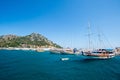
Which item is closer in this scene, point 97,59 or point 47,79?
point 47,79

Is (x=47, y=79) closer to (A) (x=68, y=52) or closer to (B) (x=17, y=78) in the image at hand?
(B) (x=17, y=78)

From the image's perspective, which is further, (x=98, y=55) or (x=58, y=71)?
(x=98, y=55)

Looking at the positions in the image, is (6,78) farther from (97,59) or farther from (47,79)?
(97,59)

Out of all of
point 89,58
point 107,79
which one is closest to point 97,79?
point 107,79

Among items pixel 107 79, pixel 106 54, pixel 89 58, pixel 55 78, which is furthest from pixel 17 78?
pixel 106 54

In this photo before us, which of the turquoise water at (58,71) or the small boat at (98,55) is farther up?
the small boat at (98,55)

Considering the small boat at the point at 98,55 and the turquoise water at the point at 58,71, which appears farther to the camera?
the small boat at the point at 98,55

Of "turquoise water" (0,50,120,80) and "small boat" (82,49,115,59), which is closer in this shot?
"turquoise water" (0,50,120,80)

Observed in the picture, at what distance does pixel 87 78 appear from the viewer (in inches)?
1633

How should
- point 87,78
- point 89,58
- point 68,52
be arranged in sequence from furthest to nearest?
1. point 68,52
2. point 89,58
3. point 87,78

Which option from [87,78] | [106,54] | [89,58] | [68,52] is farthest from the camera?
Answer: [68,52]

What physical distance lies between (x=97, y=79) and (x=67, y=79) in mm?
8024

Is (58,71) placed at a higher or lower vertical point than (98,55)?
lower

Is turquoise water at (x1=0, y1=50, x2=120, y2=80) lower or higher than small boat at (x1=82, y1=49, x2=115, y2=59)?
lower
